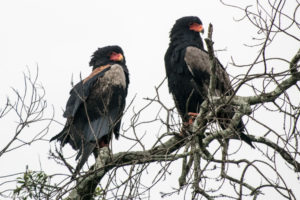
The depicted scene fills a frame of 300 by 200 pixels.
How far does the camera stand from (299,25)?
377 cm

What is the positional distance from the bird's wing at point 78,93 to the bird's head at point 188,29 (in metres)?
0.94

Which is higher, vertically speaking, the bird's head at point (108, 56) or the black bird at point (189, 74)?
the bird's head at point (108, 56)

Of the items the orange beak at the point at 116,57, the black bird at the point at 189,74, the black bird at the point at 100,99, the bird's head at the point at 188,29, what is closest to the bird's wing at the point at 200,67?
the black bird at the point at 189,74

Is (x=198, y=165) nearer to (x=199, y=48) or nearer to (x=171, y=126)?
(x=171, y=126)

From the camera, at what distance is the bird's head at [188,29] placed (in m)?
6.57

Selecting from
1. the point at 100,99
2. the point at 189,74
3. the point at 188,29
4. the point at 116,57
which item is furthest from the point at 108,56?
the point at 189,74

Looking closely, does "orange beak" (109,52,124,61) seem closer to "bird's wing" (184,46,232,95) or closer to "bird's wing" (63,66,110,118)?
"bird's wing" (63,66,110,118)

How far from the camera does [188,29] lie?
6629 mm

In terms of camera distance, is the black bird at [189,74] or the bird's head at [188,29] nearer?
the black bird at [189,74]

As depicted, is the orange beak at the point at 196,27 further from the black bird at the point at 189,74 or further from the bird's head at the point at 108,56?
the bird's head at the point at 108,56

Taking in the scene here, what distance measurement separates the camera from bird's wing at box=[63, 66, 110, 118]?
603cm

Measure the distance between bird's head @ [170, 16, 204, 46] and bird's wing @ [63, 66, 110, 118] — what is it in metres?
0.94

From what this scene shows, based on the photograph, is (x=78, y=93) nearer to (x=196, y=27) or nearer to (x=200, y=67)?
(x=200, y=67)

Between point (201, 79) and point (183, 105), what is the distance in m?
0.37
